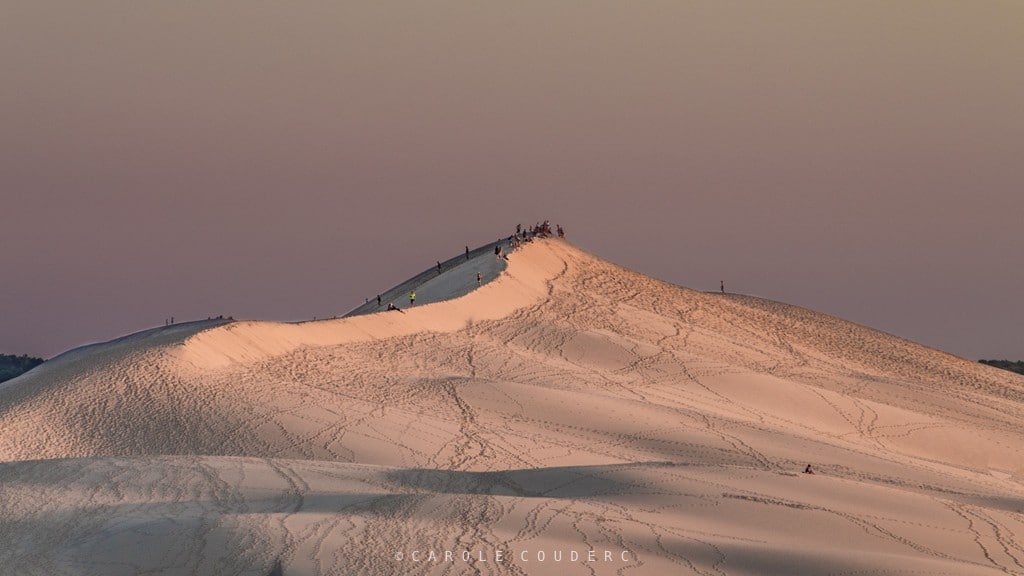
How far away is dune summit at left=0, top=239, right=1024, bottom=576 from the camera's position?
20.9m

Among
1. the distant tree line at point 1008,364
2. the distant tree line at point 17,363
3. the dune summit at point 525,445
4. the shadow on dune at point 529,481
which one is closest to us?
the dune summit at point 525,445

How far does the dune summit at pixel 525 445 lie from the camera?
20891 millimetres

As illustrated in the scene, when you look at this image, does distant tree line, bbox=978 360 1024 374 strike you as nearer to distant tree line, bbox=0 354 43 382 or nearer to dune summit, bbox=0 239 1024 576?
dune summit, bbox=0 239 1024 576

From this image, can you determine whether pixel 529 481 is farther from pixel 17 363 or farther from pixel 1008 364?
pixel 17 363

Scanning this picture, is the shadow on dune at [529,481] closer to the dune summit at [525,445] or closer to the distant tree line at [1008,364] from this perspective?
the dune summit at [525,445]

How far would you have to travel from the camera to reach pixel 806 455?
32.3 meters

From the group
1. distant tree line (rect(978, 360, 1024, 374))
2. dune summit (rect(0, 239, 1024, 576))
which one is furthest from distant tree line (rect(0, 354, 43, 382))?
distant tree line (rect(978, 360, 1024, 374))

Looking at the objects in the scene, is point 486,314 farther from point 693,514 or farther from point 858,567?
point 858,567

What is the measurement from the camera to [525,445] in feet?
102

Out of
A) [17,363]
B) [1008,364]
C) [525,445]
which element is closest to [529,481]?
[525,445]

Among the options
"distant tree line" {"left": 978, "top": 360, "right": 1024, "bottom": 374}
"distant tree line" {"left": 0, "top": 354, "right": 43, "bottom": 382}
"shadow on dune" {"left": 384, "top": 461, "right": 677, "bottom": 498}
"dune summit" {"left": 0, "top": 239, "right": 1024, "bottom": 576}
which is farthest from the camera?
"distant tree line" {"left": 0, "top": 354, "right": 43, "bottom": 382}

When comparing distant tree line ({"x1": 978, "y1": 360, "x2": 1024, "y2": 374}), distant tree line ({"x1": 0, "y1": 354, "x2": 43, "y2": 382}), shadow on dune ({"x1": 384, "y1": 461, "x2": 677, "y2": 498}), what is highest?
shadow on dune ({"x1": 384, "y1": 461, "x2": 677, "y2": 498})

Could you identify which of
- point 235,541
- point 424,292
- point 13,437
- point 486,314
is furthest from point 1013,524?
point 424,292

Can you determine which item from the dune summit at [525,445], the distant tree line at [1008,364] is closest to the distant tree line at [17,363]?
the dune summit at [525,445]
